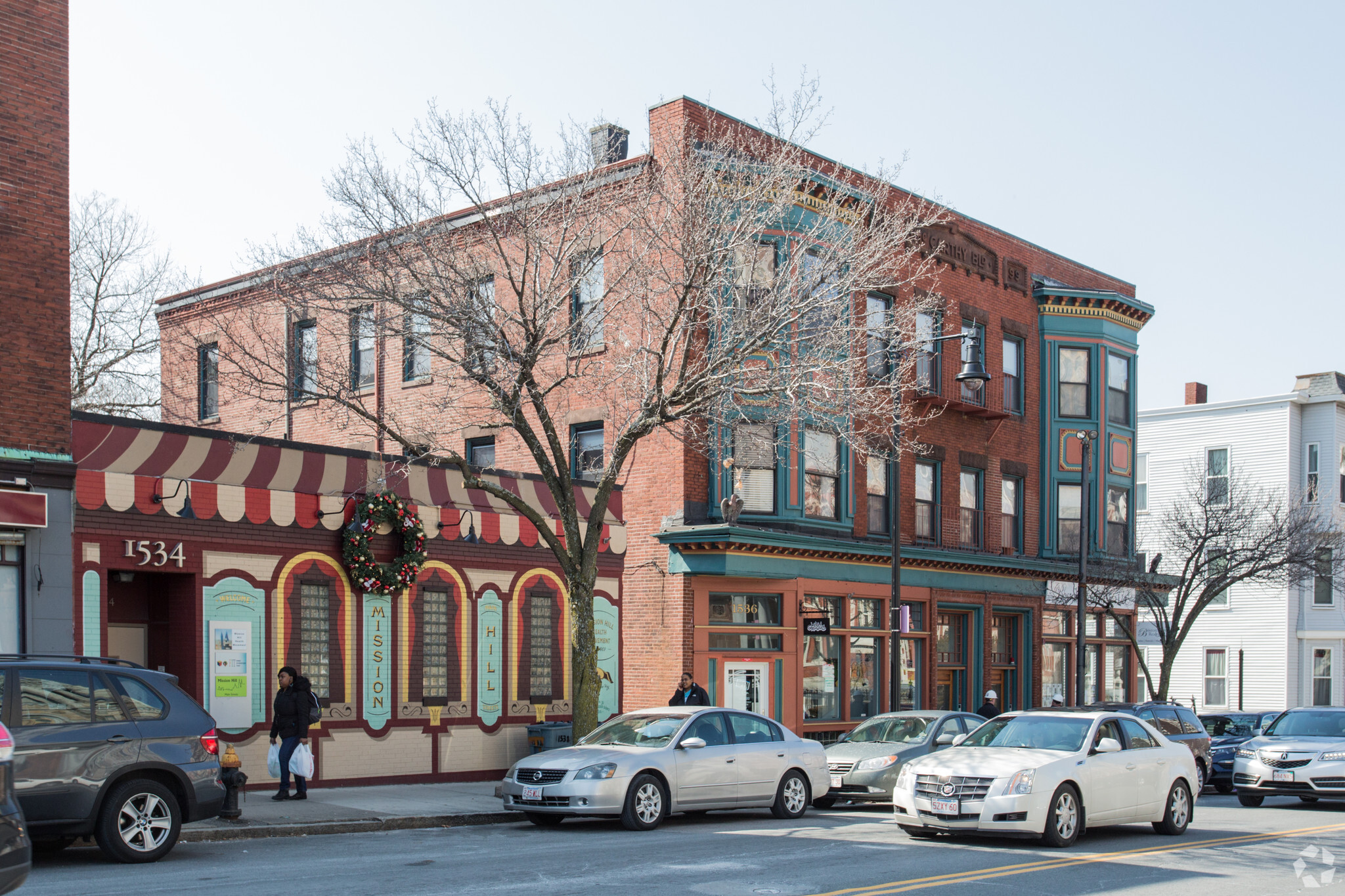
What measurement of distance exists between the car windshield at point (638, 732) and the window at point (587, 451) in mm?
9487

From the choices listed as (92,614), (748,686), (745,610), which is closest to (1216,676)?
(748,686)

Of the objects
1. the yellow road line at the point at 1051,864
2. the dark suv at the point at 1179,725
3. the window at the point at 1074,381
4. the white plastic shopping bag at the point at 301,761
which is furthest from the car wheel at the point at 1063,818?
the window at the point at 1074,381

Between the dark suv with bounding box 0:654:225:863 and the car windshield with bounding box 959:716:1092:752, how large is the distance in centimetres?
789

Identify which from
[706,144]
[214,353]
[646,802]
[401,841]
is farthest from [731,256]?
[214,353]

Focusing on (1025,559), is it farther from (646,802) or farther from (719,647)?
(646,802)

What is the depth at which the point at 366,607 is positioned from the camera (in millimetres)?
19219

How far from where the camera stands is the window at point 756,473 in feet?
79.8

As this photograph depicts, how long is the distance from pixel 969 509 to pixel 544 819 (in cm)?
1767

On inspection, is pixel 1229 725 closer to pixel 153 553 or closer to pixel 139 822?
pixel 153 553

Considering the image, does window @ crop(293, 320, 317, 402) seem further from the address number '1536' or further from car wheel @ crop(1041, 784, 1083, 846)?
car wheel @ crop(1041, 784, 1083, 846)

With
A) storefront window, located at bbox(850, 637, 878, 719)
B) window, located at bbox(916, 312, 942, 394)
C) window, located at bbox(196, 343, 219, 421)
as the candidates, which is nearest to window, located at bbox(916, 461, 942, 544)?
window, located at bbox(916, 312, 942, 394)

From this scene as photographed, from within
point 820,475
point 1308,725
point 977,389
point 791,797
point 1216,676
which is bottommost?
point 1216,676

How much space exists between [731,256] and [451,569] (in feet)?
20.8

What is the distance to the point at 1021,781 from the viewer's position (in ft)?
42.7
